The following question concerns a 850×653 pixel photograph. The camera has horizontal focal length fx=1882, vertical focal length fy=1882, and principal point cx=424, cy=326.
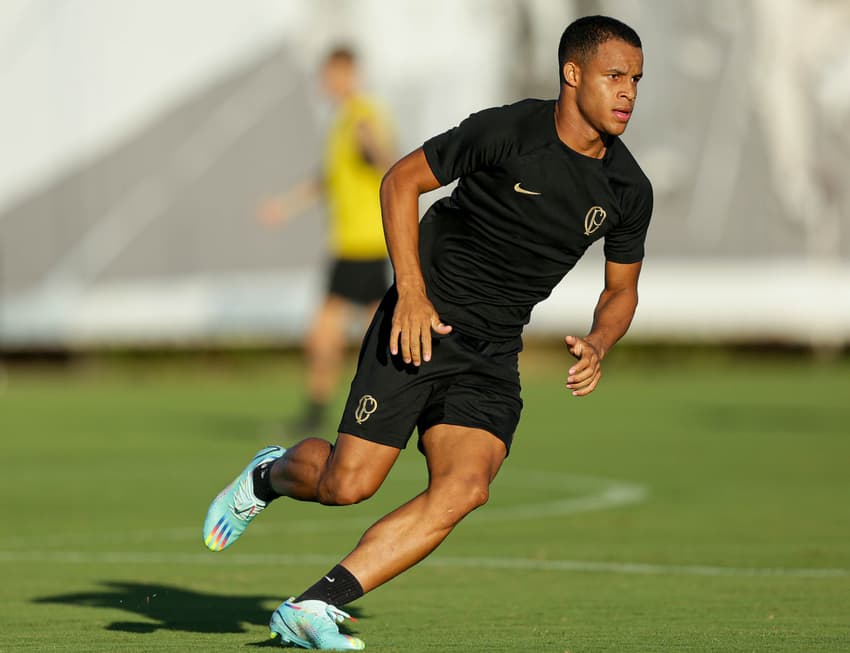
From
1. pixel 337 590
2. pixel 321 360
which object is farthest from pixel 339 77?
pixel 337 590

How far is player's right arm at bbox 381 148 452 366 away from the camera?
6.12 meters

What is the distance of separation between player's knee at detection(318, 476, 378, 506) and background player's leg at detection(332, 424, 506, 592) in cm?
24

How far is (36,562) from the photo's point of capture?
28.9 ft

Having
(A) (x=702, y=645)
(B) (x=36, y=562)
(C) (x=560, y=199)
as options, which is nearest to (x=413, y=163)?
(C) (x=560, y=199)

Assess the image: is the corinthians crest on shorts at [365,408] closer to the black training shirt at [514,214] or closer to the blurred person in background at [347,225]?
the black training shirt at [514,214]

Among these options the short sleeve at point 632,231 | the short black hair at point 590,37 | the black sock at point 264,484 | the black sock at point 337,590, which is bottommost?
the black sock at point 337,590

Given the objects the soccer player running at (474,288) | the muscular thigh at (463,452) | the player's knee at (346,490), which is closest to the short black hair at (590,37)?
the soccer player running at (474,288)

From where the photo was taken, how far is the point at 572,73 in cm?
632

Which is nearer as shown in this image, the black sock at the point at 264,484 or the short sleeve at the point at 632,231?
the short sleeve at the point at 632,231

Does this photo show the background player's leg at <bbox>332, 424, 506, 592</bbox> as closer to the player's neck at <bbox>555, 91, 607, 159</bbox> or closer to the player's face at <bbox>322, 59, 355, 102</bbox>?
the player's neck at <bbox>555, 91, 607, 159</bbox>

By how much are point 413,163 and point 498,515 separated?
4.65 meters

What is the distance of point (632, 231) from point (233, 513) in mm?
1805

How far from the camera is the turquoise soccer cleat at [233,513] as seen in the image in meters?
6.96

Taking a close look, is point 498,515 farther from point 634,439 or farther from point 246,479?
point 634,439
